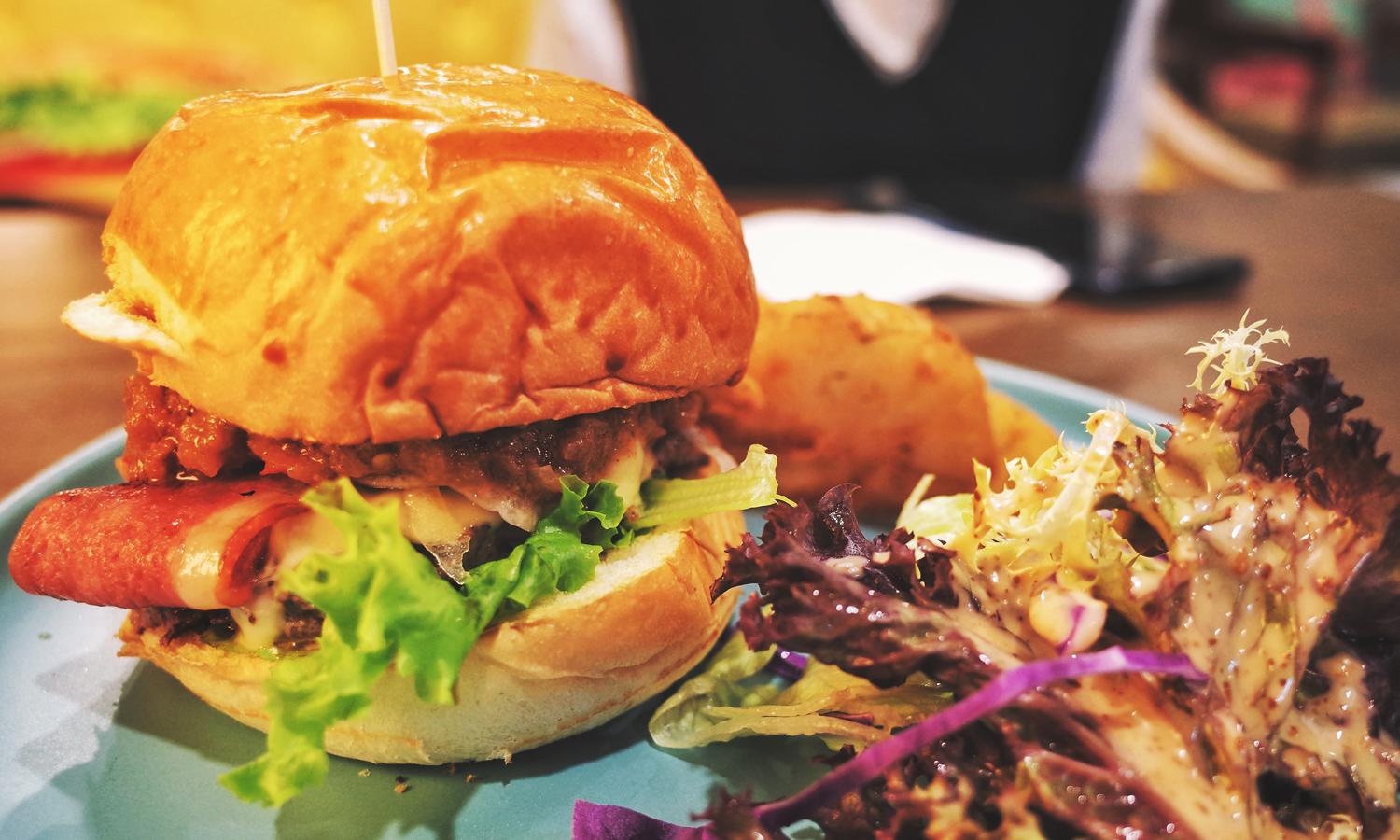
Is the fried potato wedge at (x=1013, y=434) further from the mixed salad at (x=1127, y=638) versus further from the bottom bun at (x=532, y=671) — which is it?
the bottom bun at (x=532, y=671)

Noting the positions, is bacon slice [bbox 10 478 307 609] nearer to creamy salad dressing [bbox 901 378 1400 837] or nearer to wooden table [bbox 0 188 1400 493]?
wooden table [bbox 0 188 1400 493]

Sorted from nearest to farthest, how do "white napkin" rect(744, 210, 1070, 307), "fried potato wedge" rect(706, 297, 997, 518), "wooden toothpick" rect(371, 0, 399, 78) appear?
"wooden toothpick" rect(371, 0, 399, 78), "fried potato wedge" rect(706, 297, 997, 518), "white napkin" rect(744, 210, 1070, 307)

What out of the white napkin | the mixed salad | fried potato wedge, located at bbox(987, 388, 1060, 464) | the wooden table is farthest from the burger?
the white napkin

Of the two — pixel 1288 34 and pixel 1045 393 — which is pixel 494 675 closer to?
pixel 1045 393

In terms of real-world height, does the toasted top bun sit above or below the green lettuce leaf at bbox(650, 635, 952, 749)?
above

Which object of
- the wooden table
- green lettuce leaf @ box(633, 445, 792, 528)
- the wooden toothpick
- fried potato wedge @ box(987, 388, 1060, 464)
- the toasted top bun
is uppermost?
the wooden toothpick

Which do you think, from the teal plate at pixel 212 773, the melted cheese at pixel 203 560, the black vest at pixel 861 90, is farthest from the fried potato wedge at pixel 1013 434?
the black vest at pixel 861 90
